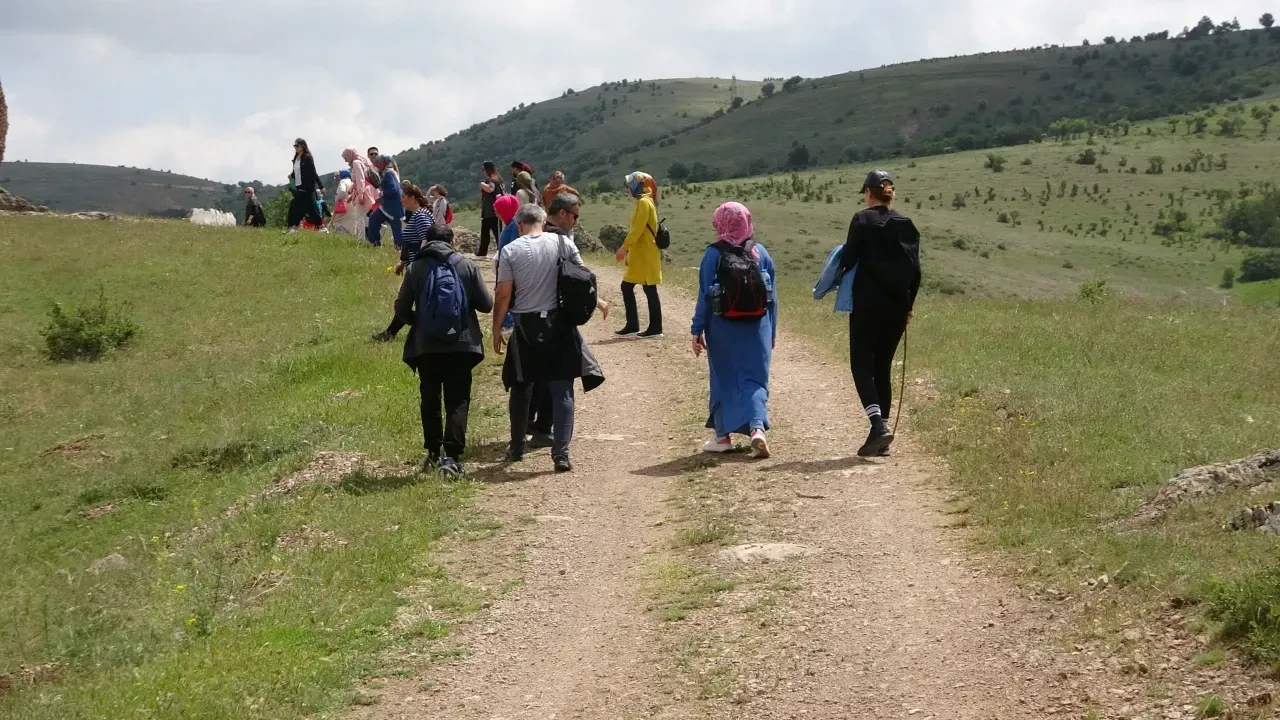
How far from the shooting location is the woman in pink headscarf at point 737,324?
404 inches

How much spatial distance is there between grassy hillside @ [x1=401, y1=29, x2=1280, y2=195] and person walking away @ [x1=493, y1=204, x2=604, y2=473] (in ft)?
354

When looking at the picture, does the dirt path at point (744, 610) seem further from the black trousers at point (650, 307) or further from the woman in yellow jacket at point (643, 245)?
the black trousers at point (650, 307)

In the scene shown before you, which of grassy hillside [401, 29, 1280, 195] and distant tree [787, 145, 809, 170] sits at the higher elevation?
grassy hillside [401, 29, 1280, 195]

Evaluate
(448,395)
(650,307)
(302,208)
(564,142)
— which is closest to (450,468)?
(448,395)

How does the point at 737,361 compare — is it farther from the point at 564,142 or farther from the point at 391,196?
the point at 564,142

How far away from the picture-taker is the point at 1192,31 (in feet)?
554

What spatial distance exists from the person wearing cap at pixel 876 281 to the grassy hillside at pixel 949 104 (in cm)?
10720

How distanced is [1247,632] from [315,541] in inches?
225

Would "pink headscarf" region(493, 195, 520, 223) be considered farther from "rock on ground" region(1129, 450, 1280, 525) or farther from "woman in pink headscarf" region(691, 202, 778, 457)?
"rock on ground" region(1129, 450, 1280, 525)

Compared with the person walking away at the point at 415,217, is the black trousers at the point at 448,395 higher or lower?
lower

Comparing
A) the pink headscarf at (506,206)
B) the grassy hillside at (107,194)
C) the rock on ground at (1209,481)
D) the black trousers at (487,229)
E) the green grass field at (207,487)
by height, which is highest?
the grassy hillside at (107,194)

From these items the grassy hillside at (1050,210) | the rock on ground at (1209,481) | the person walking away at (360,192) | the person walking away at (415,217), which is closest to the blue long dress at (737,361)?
the rock on ground at (1209,481)

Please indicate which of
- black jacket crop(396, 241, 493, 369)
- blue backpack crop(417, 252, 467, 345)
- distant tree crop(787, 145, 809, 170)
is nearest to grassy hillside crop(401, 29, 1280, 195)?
distant tree crop(787, 145, 809, 170)

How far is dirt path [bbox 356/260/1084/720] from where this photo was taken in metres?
5.86
